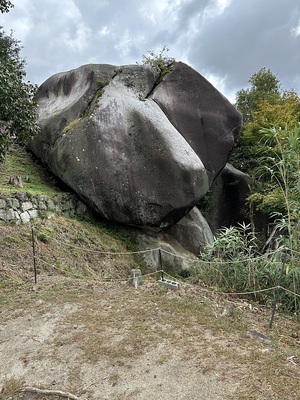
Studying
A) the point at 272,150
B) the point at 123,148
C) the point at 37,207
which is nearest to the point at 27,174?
the point at 37,207

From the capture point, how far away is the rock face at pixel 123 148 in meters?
9.57

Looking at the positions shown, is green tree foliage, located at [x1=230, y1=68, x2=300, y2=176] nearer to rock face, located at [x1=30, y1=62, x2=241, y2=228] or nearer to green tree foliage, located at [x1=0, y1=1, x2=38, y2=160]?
rock face, located at [x1=30, y1=62, x2=241, y2=228]

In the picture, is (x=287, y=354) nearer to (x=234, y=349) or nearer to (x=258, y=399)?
(x=234, y=349)

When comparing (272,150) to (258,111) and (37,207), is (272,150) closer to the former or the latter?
(37,207)

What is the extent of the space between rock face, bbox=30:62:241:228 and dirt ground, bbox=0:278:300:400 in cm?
459

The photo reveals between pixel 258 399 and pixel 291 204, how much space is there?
11.0 feet

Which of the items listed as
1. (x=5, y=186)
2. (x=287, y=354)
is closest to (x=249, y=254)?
(x=287, y=354)

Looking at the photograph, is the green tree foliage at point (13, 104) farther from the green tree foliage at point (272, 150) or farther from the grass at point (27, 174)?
the green tree foliage at point (272, 150)

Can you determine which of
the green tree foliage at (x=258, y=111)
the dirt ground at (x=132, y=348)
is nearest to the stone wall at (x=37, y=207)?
the dirt ground at (x=132, y=348)

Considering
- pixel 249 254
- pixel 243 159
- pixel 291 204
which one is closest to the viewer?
pixel 291 204

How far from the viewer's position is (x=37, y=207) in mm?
8531

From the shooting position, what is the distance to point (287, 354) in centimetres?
352

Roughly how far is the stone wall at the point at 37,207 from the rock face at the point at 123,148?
1.41 feet

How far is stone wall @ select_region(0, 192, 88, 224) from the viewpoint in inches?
305
